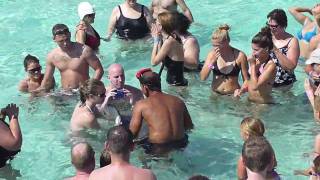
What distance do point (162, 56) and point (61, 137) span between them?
183cm

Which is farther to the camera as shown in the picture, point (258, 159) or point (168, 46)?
point (168, 46)

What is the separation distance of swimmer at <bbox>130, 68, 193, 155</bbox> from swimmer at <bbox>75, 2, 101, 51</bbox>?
2.71 meters

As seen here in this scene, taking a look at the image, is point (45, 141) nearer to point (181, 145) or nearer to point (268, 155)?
point (181, 145)

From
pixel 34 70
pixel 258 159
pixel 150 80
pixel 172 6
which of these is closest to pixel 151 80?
pixel 150 80

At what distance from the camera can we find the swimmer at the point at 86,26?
373 inches

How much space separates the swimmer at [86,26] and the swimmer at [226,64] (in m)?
2.18

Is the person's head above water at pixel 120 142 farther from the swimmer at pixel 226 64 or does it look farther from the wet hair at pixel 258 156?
the swimmer at pixel 226 64

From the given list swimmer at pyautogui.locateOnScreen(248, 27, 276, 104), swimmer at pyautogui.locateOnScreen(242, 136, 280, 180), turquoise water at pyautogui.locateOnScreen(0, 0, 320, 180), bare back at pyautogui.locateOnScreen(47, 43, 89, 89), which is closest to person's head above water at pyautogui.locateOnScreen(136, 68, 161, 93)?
turquoise water at pyautogui.locateOnScreen(0, 0, 320, 180)

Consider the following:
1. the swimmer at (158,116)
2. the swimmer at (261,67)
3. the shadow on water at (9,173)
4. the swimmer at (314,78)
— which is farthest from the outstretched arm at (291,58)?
the shadow on water at (9,173)

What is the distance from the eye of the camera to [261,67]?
8.09 m

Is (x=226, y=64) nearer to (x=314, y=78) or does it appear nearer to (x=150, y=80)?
(x=314, y=78)

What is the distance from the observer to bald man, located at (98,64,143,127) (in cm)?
751

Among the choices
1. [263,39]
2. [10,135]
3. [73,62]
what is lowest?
[10,135]

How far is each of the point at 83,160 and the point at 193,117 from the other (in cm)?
343
